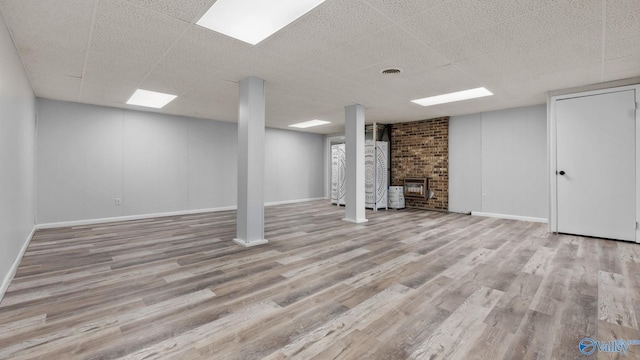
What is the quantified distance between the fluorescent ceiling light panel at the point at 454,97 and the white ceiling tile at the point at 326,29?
9.43 feet

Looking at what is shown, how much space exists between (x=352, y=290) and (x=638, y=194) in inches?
178

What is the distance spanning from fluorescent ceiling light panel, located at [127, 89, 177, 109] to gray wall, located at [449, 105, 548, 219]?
6258mm

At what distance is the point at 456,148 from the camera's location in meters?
7.02

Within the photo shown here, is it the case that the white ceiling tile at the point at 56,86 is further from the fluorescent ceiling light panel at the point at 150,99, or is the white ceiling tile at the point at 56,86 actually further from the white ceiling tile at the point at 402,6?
the white ceiling tile at the point at 402,6

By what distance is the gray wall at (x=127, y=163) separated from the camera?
211 inches

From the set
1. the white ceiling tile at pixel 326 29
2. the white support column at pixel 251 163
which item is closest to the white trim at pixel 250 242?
the white support column at pixel 251 163

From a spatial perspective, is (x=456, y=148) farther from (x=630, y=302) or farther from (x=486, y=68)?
(x=630, y=302)

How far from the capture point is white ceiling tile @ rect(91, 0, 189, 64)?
238 centimetres

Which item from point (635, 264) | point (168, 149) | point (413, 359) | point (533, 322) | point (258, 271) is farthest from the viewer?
point (168, 149)

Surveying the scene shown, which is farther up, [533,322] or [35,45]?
[35,45]

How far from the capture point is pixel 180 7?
7.61 ft

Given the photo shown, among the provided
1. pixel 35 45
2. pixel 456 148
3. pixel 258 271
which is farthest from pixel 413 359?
pixel 456 148

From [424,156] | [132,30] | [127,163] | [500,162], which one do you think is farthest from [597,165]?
[127,163]

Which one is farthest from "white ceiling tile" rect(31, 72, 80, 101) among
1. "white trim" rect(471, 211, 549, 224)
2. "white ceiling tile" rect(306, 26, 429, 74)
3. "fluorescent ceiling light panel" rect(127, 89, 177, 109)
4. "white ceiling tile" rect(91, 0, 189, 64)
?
"white trim" rect(471, 211, 549, 224)
